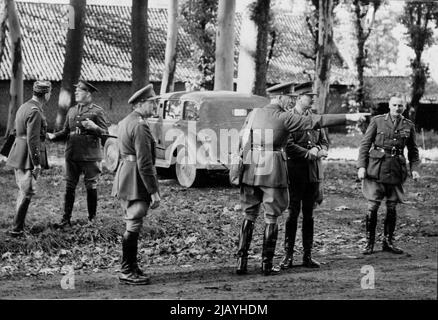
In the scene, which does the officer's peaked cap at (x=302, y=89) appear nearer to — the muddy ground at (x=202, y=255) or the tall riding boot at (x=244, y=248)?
the tall riding boot at (x=244, y=248)

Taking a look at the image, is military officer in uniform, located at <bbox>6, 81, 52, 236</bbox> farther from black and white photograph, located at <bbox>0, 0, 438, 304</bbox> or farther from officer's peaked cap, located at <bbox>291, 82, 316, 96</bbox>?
officer's peaked cap, located at <bbox>291, 82, 316, 96</bbox>

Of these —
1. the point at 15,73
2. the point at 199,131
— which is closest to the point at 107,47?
the point at 15,73

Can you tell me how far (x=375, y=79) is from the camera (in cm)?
4988

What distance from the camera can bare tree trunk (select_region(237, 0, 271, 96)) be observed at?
1853 cm

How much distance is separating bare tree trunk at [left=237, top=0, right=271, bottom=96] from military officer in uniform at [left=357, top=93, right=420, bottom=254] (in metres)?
9.11

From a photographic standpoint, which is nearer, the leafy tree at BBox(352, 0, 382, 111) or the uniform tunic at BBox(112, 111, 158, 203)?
the uniform tunic at BBox(112, 111, 158, 203)

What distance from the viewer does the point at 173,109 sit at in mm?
16953

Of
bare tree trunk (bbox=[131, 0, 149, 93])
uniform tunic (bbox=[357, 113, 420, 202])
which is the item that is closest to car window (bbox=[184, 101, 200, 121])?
bare tree trunk (bbox=[131, 0, 149, 93])

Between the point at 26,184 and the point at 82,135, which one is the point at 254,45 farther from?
the point at 26,184

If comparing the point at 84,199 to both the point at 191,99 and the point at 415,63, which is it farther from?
the point at 415,63

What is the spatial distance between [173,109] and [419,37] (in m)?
25.5

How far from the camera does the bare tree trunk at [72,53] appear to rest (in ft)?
86.1

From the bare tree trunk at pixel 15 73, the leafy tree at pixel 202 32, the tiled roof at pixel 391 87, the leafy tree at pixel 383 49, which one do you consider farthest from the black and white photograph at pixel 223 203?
the leafy tree at pixel 383 49
